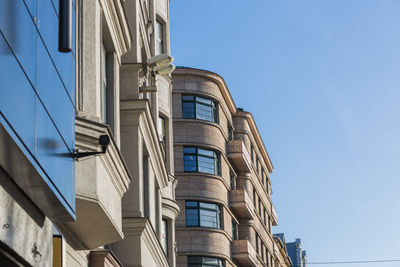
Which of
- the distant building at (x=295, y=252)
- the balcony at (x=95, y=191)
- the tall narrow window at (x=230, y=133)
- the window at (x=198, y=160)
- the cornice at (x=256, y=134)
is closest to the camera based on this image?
the balcony at (x=95, y=191)

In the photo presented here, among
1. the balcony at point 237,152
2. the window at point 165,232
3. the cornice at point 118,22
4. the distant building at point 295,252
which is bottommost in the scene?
the window at point 165,232

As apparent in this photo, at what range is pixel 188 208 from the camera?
46.8m

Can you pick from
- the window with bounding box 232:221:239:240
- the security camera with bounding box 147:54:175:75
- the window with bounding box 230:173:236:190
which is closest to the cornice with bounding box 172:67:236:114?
the window with bounding box 230:173:236:190

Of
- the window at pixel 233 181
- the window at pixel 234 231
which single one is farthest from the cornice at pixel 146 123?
the window at pixel 233 181

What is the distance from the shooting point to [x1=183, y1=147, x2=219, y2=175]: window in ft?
156

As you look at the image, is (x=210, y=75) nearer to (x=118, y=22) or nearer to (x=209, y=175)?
(x=209, y=175)

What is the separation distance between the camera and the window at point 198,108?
48.6m

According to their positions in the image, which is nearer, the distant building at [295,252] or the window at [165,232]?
the window at [165,232]

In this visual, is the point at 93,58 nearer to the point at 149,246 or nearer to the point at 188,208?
the point at 149,246

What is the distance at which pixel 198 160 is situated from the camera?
157 ft

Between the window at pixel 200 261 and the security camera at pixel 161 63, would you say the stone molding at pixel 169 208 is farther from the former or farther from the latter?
the window at pixel 200 261

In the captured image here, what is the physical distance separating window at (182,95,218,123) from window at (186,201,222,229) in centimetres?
475

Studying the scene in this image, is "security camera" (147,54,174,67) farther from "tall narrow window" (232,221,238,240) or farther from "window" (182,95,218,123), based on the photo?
"tall narrow window" (232,221,238,240)

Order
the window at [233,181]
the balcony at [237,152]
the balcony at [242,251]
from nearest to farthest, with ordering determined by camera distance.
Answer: the balcony at [242,251], the balcony at [237,152], the window at [233,181]
